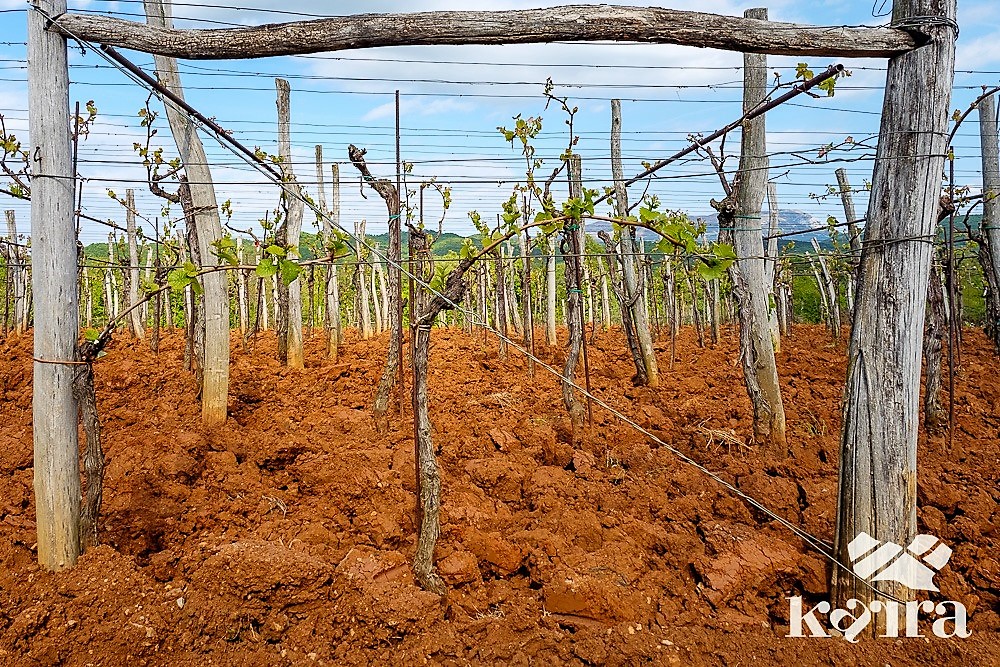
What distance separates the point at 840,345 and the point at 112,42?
40.7 ft

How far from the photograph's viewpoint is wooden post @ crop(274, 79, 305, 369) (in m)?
8.28

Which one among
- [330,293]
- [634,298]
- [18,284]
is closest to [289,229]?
[330,293]

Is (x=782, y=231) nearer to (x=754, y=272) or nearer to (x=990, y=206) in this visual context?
(x=990, y=206)

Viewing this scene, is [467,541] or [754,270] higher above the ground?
[754,270]

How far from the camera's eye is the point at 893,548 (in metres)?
3.00

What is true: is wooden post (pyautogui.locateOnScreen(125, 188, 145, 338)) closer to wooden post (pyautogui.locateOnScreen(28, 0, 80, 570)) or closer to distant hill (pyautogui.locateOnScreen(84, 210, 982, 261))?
distant hill (pyautogui.locateOnScreen(84, 210, 982, 261))

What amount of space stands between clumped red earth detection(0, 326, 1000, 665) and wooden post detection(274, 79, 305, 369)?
1912mm

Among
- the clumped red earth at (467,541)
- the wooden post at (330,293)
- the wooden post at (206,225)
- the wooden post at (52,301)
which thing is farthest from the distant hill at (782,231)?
the wooden post at (52,301)

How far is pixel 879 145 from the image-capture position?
2996mm

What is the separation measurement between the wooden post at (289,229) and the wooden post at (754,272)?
5.58 meters

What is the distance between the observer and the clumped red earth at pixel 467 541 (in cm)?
283

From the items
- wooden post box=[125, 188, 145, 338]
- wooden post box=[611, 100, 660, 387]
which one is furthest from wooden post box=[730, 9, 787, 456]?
wooden post box=[125, 188, 145, 338]

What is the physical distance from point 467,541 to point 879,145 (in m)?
3.02

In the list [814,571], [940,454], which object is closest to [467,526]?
[814,571]
